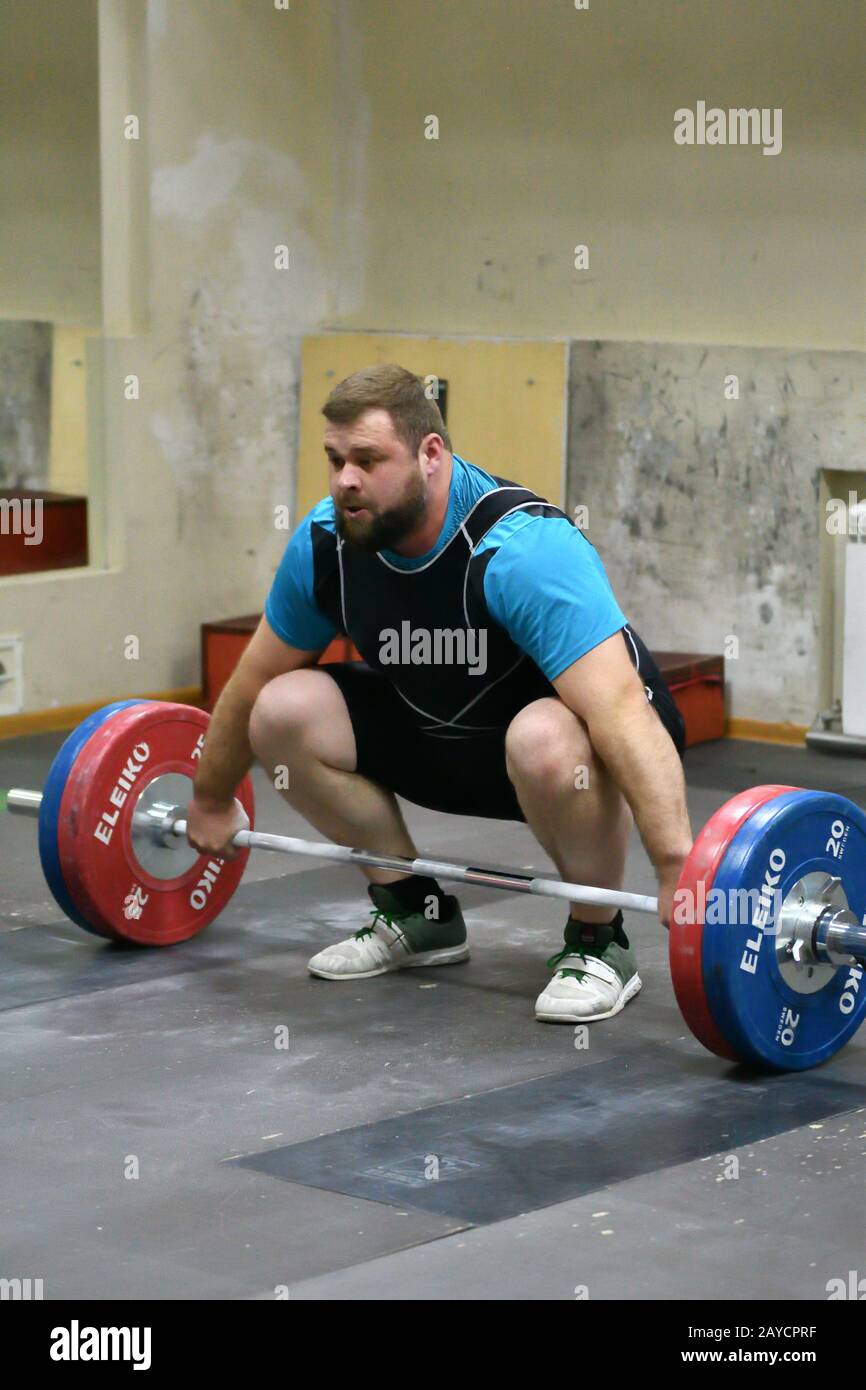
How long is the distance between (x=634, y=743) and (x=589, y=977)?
1.51 ft

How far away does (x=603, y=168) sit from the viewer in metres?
5.52

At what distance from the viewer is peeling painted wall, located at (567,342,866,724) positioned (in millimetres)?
5277

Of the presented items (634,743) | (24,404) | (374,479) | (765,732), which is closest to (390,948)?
(634,743)

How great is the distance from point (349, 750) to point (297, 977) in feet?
1.34

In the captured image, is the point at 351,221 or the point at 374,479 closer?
the point at 374,479

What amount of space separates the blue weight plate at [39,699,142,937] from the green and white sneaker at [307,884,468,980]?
43 centimetres

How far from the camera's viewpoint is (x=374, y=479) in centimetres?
301

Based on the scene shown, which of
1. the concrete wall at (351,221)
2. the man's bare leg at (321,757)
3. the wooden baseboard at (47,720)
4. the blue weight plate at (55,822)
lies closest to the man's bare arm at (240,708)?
the man's bare leg at (321,757)

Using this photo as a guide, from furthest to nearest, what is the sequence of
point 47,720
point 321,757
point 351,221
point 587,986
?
point 351,221, point 47,720, point 321,757, point 587,986

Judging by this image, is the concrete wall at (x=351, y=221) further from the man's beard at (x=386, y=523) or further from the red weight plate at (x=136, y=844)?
the man's beard at (x=386, y=523)

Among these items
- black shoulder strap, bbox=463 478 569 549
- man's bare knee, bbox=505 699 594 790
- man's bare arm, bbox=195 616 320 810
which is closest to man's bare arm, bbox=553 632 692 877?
man's bare knee, bbox=505 699 594 790

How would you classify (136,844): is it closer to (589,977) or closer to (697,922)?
(589,977)
